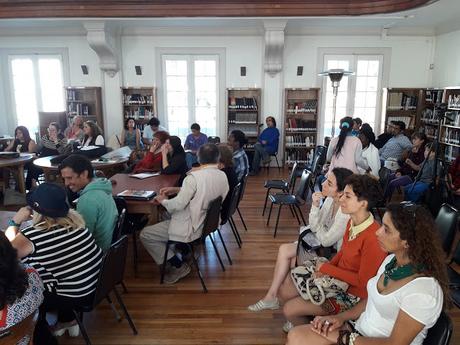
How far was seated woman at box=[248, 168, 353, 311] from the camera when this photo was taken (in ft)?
8.40

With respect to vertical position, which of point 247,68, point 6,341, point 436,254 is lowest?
point 6,341

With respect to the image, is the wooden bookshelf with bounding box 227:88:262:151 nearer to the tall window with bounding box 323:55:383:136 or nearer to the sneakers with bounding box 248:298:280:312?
the tall window with bounding box 323:55:383:136

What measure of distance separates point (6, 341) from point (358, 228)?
1825 millimetres

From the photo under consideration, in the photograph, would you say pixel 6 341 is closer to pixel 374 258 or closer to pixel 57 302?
pixel 57 302

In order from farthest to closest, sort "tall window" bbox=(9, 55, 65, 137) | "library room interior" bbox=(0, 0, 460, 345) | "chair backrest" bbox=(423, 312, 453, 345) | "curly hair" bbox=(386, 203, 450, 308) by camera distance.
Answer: "tall window" bbox=(9, 55, 65, 137) < "library room interior" bbox=(0, 0, 460, 345) < "curly hair" bbox=(386, 203, 450, 308) < "chair backrest" bbox=(423, 312, 453, 345)

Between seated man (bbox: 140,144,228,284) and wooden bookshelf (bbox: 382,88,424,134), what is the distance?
6.46m

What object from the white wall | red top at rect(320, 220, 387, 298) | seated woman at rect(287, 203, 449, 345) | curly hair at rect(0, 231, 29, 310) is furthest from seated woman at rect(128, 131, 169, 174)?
the white wall

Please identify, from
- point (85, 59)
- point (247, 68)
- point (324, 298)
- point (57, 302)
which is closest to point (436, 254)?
point (324, 298)

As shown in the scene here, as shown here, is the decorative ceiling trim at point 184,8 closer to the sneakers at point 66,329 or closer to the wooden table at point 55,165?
the wooden table at point 55,165

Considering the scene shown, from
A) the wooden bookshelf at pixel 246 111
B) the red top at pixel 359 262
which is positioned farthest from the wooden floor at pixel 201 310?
the wooden bookshelf at pixel 246 111

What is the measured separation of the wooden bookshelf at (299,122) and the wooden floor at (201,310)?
16.6 ft

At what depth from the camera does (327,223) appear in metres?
2.78

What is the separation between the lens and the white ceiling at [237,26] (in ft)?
24.8

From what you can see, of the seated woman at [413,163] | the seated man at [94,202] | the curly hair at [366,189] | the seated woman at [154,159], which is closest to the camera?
the curly hair at [366,189]
